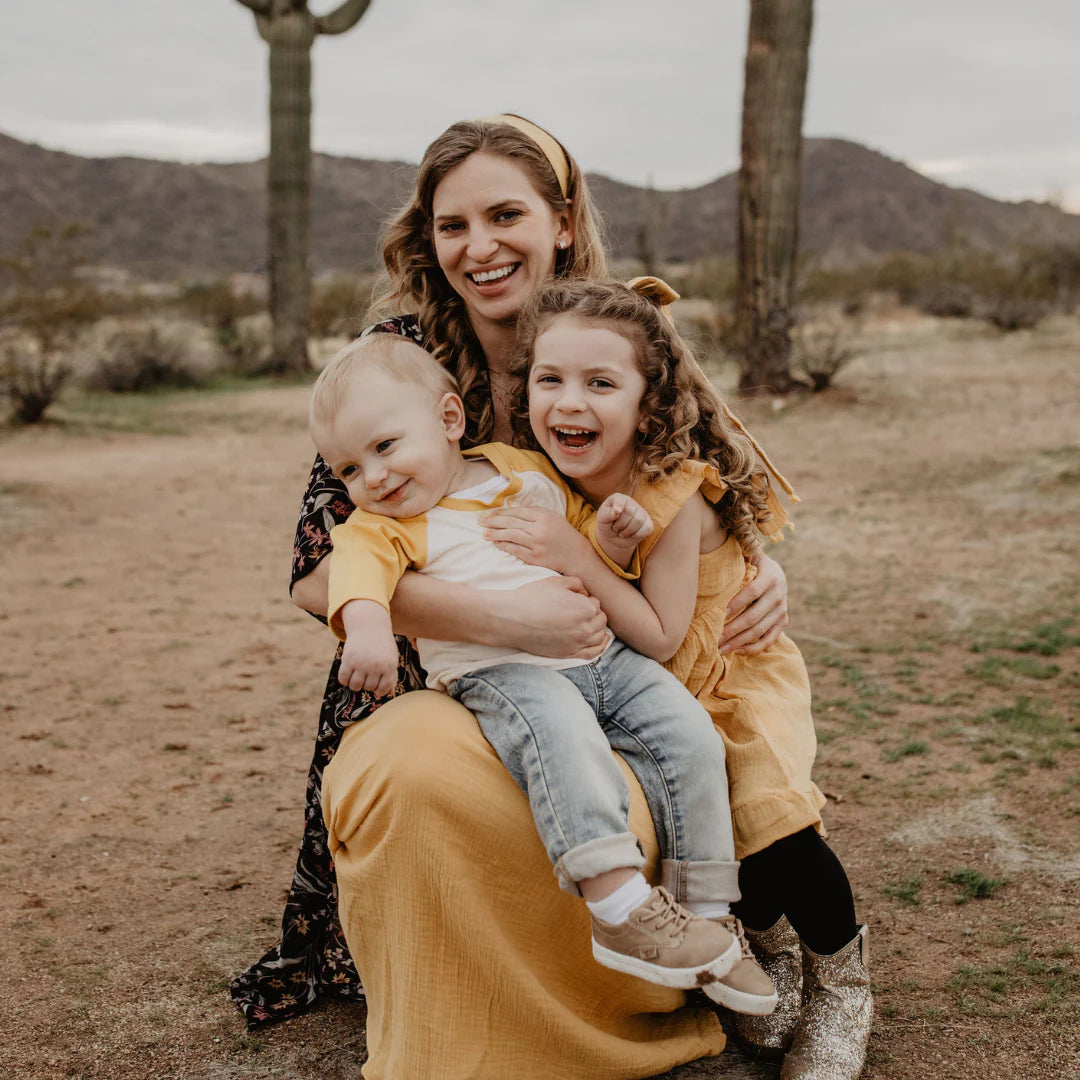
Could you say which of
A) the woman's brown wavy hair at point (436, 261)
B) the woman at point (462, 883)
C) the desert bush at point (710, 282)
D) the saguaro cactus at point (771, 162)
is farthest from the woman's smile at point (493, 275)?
the desert bush at point (710, 282)

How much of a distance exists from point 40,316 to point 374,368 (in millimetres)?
13522

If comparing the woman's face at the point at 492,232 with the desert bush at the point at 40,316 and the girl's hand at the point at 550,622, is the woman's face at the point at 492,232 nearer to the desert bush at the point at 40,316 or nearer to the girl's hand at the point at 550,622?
the girl's hand at the point at 550,622

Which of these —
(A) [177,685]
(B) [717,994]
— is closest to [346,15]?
(A) [177,685]

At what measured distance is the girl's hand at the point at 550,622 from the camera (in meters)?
2.41

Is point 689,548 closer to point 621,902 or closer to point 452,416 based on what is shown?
point 452,416

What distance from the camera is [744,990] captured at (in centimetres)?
224

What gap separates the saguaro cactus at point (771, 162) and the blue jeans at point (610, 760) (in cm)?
1007

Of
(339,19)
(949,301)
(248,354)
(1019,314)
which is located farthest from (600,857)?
(949,301)

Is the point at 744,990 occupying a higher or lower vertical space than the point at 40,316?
lower

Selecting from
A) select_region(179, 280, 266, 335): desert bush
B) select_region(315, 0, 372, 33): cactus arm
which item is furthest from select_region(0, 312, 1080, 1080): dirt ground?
select_region(179, 280, 266, 335): desert bush

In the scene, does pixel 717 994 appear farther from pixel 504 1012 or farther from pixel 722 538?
pixel 722 538

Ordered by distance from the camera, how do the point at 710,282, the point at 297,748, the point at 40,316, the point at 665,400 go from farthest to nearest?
the point at 710,282 < the point at 40,316 < the point at 297,748 < the point at 665,400

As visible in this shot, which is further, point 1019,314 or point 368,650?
point 1019,314

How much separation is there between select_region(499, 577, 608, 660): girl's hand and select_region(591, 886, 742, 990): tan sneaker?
50cm
